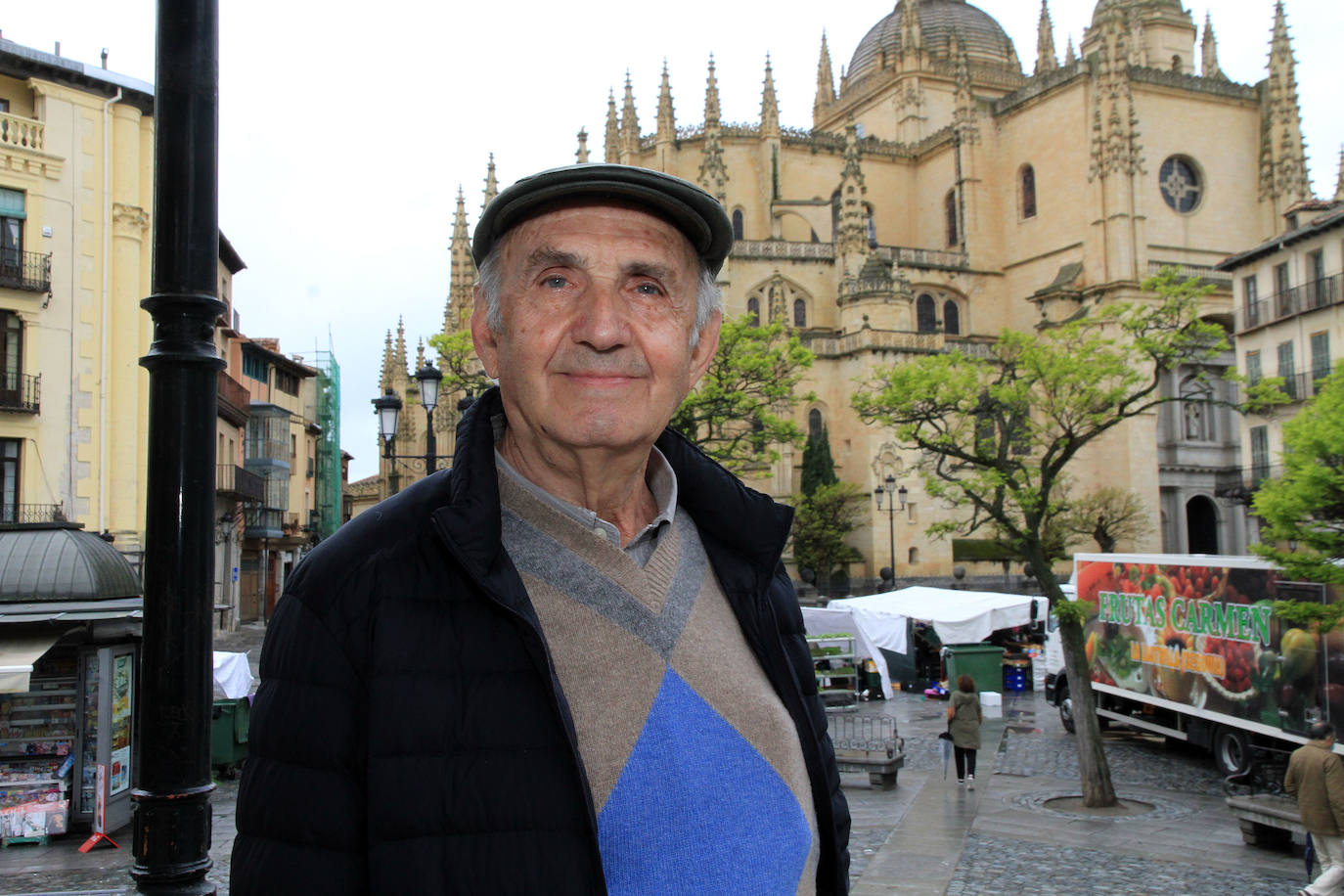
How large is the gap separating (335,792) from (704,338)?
115 cm

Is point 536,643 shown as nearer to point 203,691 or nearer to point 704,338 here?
point 704,338

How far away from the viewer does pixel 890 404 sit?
56.4 feet

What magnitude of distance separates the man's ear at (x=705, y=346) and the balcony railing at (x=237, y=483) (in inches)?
1242

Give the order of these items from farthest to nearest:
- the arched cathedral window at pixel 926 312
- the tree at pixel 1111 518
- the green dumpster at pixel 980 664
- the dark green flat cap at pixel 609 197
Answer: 1. the arched cathedral window at pixel 926 312
2. the tree at pixel 1111 518
3. the green dumpster at pixel 980 664
4. the dark green flat cap at pixel 609 197

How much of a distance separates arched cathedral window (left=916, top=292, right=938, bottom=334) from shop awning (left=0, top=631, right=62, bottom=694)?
46.0m

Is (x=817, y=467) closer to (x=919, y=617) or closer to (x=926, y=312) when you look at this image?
(x=926, y=312)

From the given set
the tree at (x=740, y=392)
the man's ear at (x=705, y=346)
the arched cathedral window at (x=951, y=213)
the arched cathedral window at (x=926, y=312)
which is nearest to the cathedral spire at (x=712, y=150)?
the arched cathedral window at (x=926, y=312)

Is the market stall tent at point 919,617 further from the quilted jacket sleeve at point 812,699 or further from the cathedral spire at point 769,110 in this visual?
the cathedral spire at point 769,110

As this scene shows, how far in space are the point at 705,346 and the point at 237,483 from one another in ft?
111

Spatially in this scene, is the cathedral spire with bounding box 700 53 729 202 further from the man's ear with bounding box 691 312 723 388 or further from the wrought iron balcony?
the man's ear with bounding box 691 312 723 388

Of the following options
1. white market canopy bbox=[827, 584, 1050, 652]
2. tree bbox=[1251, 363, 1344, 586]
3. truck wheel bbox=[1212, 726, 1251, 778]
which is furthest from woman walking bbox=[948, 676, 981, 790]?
white market canopy bbox=[827, 584, 1050, 652]

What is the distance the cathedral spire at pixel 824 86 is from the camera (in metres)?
70.2

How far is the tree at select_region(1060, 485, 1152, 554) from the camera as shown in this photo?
41344mm

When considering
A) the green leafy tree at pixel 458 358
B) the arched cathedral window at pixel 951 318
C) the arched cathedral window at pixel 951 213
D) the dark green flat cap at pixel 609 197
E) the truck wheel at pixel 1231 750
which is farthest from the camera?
the arched cathedral window at pixel 951 213
